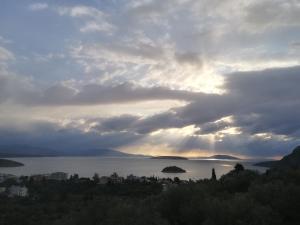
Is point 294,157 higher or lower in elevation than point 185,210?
higher

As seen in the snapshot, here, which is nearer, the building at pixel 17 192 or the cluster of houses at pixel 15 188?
the building at pixel 17 192

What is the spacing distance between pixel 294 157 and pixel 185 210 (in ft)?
377

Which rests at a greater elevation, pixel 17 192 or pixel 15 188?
pixel 15 188

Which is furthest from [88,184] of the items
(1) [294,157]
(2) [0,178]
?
(1) [294,157]

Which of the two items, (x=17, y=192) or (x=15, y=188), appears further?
(x=15, y=188)

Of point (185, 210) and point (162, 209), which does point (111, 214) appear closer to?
point (185, 210)

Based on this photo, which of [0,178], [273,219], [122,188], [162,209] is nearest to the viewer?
[273,219]

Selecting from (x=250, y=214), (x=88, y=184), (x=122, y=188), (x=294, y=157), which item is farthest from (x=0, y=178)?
(x=250, y=214)

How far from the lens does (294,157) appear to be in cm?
12875

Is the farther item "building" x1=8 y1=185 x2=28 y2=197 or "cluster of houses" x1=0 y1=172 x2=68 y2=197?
"cluster of houses" x1=0 y1=172 x2=68 y2=197

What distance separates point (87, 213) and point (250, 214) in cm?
778

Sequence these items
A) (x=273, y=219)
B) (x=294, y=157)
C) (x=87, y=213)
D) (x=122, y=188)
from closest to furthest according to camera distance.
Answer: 1. (x=87, y=213)
2. (x=273, y=219)
3. (x=122, y=188)
4. (x=294, y=157)

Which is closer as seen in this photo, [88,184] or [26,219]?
[26,219]

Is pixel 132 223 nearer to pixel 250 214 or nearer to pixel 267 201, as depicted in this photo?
pixel 250 214
